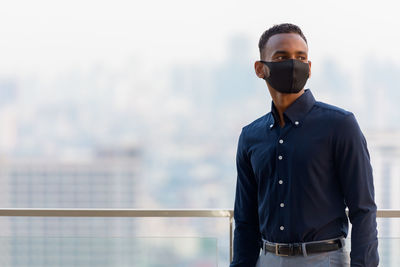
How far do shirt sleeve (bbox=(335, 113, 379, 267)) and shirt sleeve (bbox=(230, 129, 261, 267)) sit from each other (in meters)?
0.32

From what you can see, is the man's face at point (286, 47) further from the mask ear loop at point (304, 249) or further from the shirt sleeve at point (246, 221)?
the mask ear loop at point (304, 249)

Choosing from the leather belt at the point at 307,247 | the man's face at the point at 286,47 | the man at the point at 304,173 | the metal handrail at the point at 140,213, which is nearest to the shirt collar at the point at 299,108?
the man at the point at 304,173

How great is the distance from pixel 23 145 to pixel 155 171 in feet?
33.5

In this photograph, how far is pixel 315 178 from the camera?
1.68m

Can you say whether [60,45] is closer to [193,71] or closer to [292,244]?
[193,71]

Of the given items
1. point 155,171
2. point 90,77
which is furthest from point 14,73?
point 155,171

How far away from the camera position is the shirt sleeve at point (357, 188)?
1623mm

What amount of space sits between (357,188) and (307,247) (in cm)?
21

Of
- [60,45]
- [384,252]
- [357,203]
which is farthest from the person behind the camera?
[60,45]

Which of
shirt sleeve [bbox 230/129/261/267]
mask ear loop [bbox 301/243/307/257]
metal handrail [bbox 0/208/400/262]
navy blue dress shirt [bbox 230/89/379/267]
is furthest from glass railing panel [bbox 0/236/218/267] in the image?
mask ear loop [bbox 301/243/307/257]

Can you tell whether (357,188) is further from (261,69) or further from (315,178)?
(261,69)

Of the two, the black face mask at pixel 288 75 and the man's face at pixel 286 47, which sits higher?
the man's face at pixel 286 47

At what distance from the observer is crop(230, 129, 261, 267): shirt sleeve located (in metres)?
1.88

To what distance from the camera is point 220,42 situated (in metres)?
44.4
